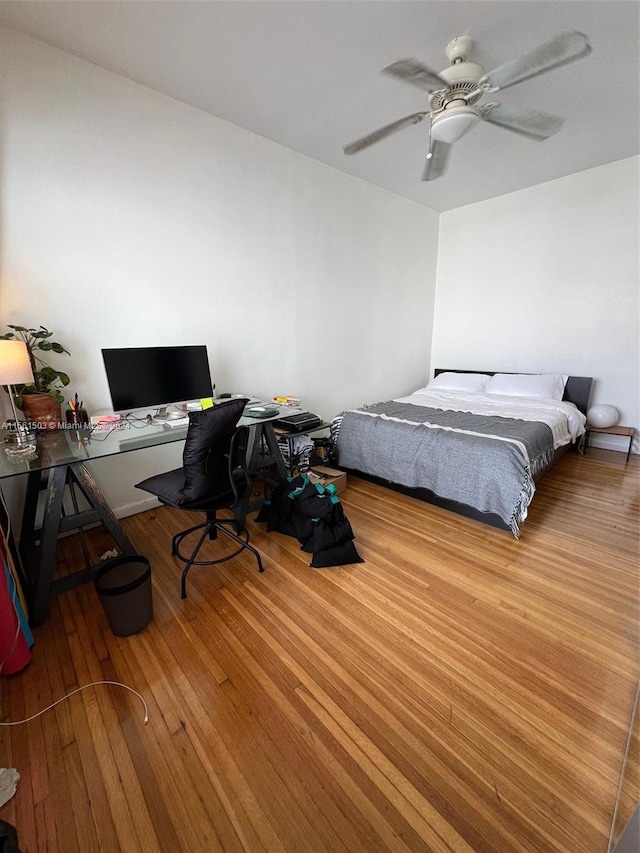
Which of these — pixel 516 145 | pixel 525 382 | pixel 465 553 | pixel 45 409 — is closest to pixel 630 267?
pixel 525 382

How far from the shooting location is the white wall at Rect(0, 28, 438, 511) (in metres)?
2.03

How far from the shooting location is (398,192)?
13.3 feet

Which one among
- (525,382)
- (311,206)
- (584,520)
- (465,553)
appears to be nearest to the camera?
(465,553)

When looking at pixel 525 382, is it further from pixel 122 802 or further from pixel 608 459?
pixel 122 802

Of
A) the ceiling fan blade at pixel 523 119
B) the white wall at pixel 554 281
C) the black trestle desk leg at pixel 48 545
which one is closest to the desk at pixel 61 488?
the black trestle desk leg at pixel 48 545

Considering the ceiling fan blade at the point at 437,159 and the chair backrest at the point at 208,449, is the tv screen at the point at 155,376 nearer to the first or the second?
the chair backrest at the point at 208,449

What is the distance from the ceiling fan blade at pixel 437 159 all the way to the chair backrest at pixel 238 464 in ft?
7.04

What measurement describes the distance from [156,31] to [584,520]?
3987mm

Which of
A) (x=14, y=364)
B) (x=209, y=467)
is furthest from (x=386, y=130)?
(x=14, y=364)

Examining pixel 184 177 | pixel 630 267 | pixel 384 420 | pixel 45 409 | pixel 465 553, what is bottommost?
pixel 465 553

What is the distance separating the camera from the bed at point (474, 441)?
2332mm

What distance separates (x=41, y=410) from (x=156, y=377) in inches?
25.2

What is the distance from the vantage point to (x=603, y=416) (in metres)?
3.63

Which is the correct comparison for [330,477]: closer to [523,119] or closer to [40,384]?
[40,384]
